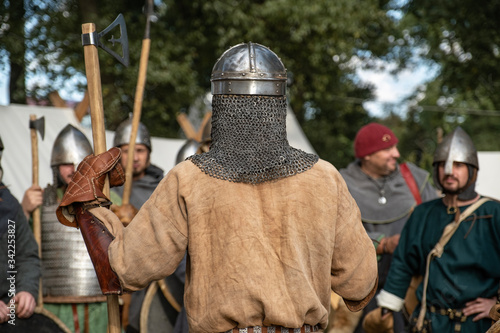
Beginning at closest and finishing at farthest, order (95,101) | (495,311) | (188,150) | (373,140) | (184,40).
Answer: (95,101) < (495,311) < (373,140) < (188,150) < (184,40)

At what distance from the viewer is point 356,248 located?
2846 mm

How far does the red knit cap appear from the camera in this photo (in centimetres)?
602

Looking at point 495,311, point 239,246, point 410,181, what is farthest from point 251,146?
point 410,181

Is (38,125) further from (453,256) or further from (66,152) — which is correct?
(453,256)

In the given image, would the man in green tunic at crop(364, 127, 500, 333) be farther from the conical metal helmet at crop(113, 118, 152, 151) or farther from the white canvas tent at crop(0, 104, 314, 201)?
the white canvas tent at crop(0, 104, 314, 201)

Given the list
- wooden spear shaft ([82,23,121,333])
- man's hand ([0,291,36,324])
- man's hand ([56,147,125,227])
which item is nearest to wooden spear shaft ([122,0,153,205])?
man's hand ([0,291,36,324])

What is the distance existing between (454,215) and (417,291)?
0.55m

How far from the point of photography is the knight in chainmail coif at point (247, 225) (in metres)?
2.63

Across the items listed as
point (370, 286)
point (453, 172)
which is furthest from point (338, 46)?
point (370, 286)

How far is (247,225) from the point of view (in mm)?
2648

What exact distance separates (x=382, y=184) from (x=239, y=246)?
12.2ft

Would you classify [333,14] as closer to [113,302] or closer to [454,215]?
[454,215]

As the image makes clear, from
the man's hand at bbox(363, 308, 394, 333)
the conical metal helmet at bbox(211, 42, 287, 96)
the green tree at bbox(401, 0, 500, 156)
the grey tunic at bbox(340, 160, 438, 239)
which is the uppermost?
the green tree at bbox(401, 0, 500, 156)

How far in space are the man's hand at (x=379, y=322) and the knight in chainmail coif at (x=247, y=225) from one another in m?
2.13
